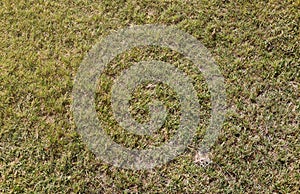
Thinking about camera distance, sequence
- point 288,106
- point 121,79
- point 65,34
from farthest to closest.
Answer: point 65,34 < point 121,79 < point 288,106

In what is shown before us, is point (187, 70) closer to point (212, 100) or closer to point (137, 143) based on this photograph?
point (212, 100)

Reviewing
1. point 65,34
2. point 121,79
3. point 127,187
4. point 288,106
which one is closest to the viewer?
point 127,187

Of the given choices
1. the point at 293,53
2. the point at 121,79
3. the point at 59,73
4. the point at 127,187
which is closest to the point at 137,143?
the point at 127,187

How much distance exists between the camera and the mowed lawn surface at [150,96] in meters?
3.41

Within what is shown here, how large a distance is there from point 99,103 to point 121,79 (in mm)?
313

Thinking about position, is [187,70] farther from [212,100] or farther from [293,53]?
[293,53]

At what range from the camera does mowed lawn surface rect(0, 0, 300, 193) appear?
11.2ft

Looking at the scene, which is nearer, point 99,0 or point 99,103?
point 99,103

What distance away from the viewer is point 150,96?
12.5ft

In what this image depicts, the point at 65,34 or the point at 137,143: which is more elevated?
the point at 65,34

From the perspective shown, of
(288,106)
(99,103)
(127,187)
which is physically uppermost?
(288,106)

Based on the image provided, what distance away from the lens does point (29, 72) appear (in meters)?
3.98

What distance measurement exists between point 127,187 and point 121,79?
102 cm

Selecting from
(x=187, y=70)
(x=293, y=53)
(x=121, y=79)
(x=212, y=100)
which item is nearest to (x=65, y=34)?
(x=121, y=79)
